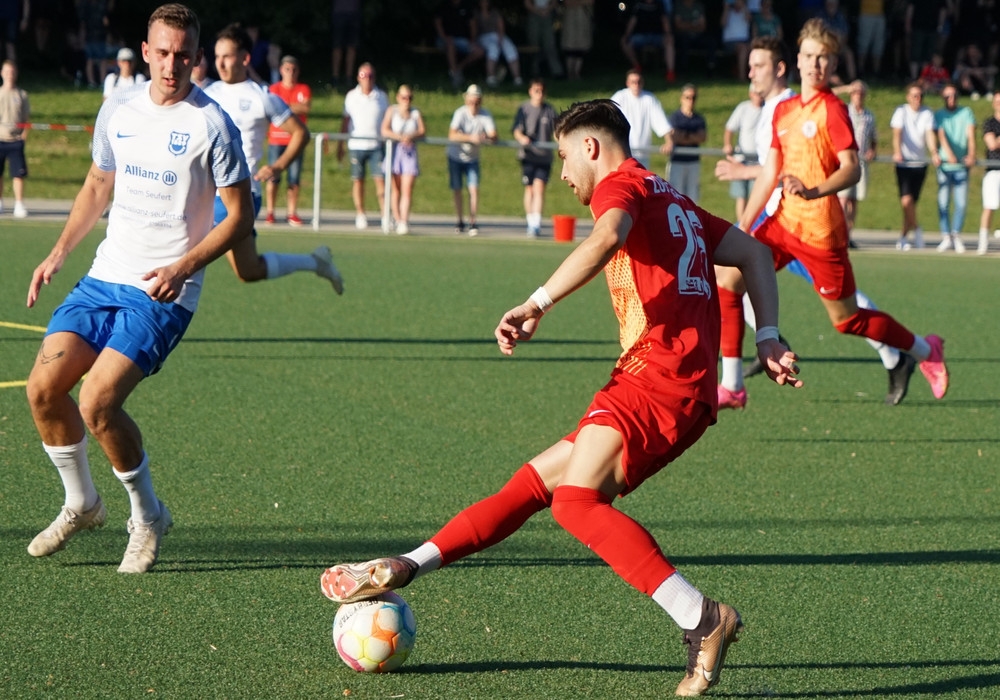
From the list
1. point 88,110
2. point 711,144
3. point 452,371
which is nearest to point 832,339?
point 452,371

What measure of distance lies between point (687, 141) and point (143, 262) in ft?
48.2

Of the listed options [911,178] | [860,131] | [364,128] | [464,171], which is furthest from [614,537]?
[911,178]

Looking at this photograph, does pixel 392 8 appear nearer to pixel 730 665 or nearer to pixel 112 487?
pixel 112 487

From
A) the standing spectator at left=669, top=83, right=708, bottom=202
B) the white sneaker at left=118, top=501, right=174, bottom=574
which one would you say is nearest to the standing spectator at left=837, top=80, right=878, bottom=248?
the standing spectator at left=669, top=83, right=708, bottom=202

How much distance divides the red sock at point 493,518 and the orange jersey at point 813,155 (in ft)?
13.4

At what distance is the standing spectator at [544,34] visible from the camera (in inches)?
1137

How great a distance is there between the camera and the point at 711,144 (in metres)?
25.2

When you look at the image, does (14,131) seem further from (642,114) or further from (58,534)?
(58,534)

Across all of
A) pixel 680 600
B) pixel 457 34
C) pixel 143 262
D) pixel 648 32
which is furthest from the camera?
pixel 648 32

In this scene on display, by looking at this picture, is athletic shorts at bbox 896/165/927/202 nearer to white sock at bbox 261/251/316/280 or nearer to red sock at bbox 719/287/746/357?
red sock at bbox 719/287/746/357

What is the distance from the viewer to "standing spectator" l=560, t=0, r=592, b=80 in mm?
28750

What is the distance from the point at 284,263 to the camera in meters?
8.36

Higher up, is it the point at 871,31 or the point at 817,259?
the point at 871,31

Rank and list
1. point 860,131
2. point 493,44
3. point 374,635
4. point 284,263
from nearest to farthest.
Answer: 1. point 374,635
2. point 284,263
3. point 860,131
4. point 493,44
